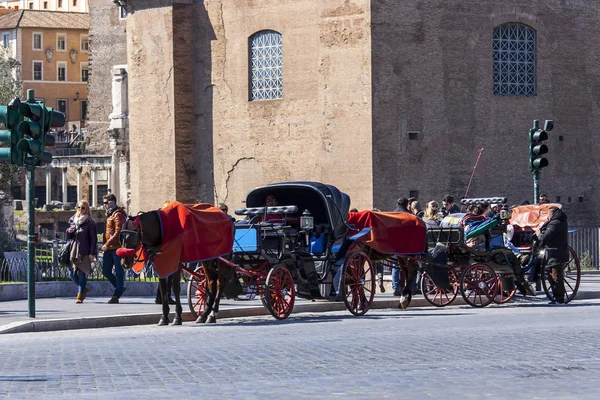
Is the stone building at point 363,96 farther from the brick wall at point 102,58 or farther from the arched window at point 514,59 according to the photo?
the brick wall at point 102,58

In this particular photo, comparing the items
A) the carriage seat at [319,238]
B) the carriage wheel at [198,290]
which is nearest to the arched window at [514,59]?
the carriage seat at [319,238]

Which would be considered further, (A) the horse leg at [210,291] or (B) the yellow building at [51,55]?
(B) the yellow building at [51,55]

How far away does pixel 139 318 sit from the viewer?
1705 cm

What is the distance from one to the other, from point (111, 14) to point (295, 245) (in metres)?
61.1

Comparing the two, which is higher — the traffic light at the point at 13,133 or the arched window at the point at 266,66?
the arched window at the point at 266,66

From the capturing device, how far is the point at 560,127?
31.8 meters

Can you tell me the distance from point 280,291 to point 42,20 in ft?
295

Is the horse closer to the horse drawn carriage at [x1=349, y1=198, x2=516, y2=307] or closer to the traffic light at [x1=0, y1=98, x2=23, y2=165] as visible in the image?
the traffic light at [x1=0, y1=98, x2=23, y2=165]

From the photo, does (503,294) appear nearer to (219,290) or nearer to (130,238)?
(219,290)

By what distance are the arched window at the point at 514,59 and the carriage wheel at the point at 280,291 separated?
15.4 m

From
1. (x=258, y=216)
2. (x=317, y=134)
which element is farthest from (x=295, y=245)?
(x=317, y=134)

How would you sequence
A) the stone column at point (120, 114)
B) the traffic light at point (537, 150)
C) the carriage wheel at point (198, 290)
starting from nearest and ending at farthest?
the carriage wheel at point (198, 290)
the traffic light at point (537, 150)
the stone column at point (120, 114)

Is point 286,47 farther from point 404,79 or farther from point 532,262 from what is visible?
point 532,262

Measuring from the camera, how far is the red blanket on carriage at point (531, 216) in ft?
66.7
